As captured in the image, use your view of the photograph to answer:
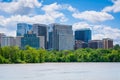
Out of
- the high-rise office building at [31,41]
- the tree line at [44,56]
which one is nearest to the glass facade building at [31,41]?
the high-rise office building at [31,41]

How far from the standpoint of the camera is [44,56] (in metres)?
96.6

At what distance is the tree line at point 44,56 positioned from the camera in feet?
274

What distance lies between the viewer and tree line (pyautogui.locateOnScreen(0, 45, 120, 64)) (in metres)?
83.4

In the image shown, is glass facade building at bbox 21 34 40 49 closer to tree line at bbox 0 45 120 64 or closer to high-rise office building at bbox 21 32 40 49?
high-rise office building at bbox 21 32 40 49
